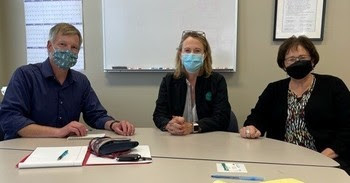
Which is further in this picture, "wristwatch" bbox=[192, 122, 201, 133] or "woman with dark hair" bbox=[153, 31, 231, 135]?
"woman with dark hair" bbox=[153, 31, 231, 135]

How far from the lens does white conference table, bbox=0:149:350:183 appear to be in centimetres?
111

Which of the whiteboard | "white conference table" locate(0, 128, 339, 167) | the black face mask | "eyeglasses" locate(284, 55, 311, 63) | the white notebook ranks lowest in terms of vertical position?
"white conference table" locate(0, 128, 339, 167)

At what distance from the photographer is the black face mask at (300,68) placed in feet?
6.21

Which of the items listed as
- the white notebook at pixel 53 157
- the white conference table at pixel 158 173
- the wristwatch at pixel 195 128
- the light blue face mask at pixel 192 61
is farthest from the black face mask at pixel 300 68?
the white notebook at pixel 53 157

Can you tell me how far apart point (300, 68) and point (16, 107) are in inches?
66.7

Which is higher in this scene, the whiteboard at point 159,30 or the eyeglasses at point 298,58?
the whiteboard at point 159,30

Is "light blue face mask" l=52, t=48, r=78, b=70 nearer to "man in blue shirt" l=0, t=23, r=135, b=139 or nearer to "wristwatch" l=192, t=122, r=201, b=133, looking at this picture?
"man in blue shirt" l=0, t=23, r=135, b=139

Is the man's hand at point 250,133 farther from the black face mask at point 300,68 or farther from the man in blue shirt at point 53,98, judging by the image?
the man in blue shirt at point 53,98

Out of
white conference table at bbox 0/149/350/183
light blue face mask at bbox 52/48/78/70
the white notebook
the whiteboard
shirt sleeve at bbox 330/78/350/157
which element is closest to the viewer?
white conference table at bbox 0/149/350/183

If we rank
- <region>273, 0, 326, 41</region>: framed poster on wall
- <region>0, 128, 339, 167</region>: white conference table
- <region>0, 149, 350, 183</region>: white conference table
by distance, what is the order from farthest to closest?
<region>273, 0, 326, 41</region>: framed poster on wall
<region>0, 128, 339, 167</region>: white conference table
<region>0, 149, 350, 183</region>: white conference table

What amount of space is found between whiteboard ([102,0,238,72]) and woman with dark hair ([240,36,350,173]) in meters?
0.69

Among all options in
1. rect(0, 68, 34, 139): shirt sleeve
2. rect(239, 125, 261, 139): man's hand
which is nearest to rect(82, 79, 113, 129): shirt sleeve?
rect(0, 68, 34, 139): shirt sleeve

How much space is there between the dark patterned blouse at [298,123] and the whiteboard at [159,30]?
763 millimetres

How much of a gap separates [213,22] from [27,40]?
1.74 m
